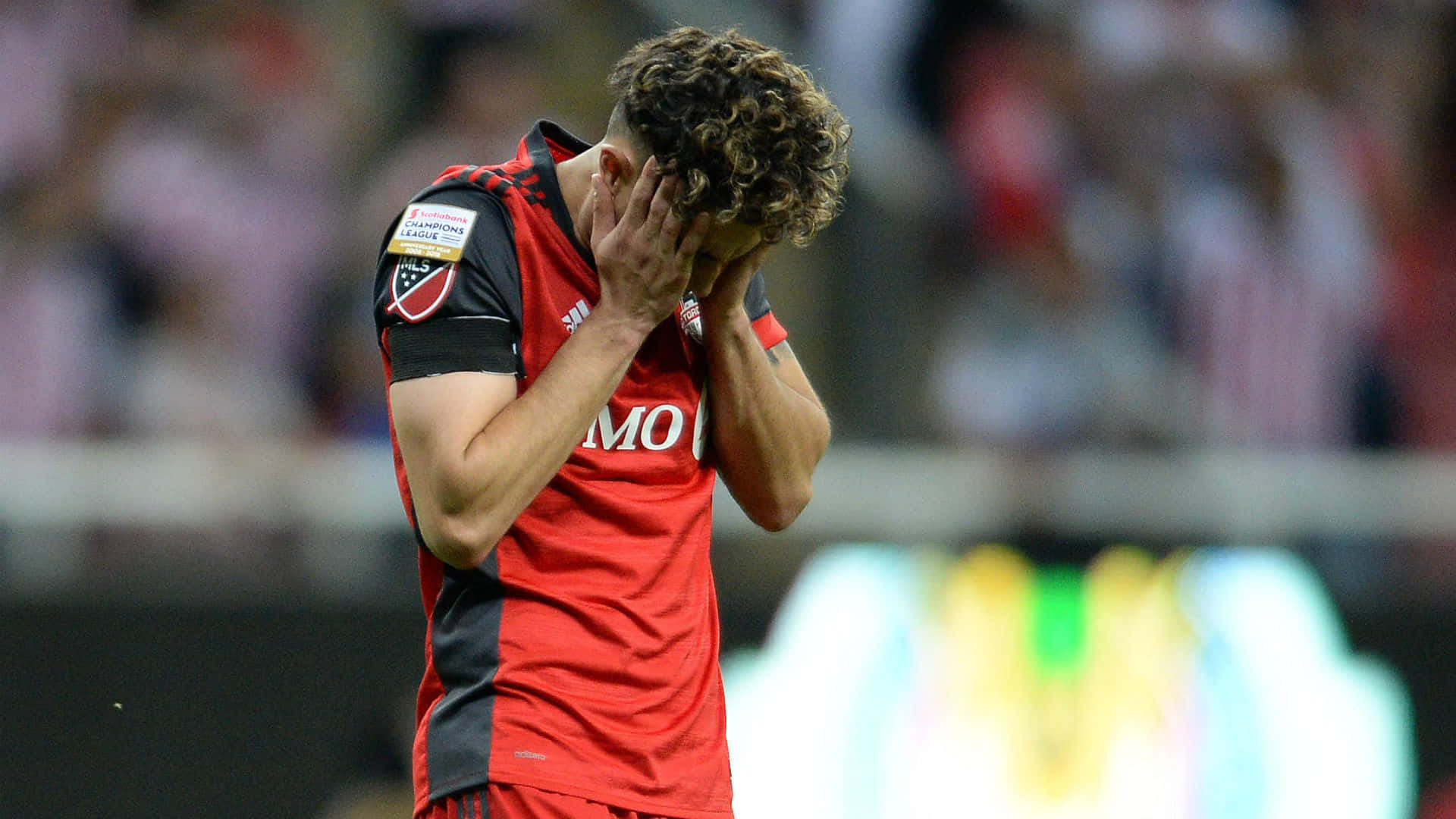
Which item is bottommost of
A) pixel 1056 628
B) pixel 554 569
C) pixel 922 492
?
pixel 1056 628

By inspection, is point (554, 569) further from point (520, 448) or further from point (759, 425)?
point (759, 425)

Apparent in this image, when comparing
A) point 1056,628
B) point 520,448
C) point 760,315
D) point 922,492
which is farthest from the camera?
point 922,492

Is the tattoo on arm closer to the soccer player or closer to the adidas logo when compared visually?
the soccer player

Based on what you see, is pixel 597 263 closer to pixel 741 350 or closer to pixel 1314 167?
pixel 741 350

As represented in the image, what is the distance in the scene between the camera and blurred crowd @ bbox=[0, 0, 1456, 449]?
20.6ft

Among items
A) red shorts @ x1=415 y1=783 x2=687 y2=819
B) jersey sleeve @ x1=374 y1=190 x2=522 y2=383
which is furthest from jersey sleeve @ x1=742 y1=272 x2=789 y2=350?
red shorts @ x1=415 y1=783 x2=687 y2=819

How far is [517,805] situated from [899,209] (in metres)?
4.19

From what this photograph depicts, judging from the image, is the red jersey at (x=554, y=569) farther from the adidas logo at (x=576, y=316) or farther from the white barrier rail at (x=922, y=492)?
the white barrier rail at (x=922, y=492)

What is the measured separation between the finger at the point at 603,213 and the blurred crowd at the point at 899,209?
143 inches

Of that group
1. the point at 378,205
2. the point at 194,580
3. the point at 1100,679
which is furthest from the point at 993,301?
the point at 194,580

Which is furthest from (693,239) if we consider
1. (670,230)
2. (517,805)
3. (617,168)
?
(517,805)

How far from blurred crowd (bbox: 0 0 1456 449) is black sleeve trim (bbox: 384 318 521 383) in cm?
360

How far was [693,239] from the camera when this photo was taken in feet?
8.76

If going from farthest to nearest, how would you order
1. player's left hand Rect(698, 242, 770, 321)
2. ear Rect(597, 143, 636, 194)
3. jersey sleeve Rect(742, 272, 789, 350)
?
jersey sleeve Rect(742, 272, 789, 350) → player's left hand Rect(698, 242, 770, 321) → ear Rect(597, 143, 636, 194)
